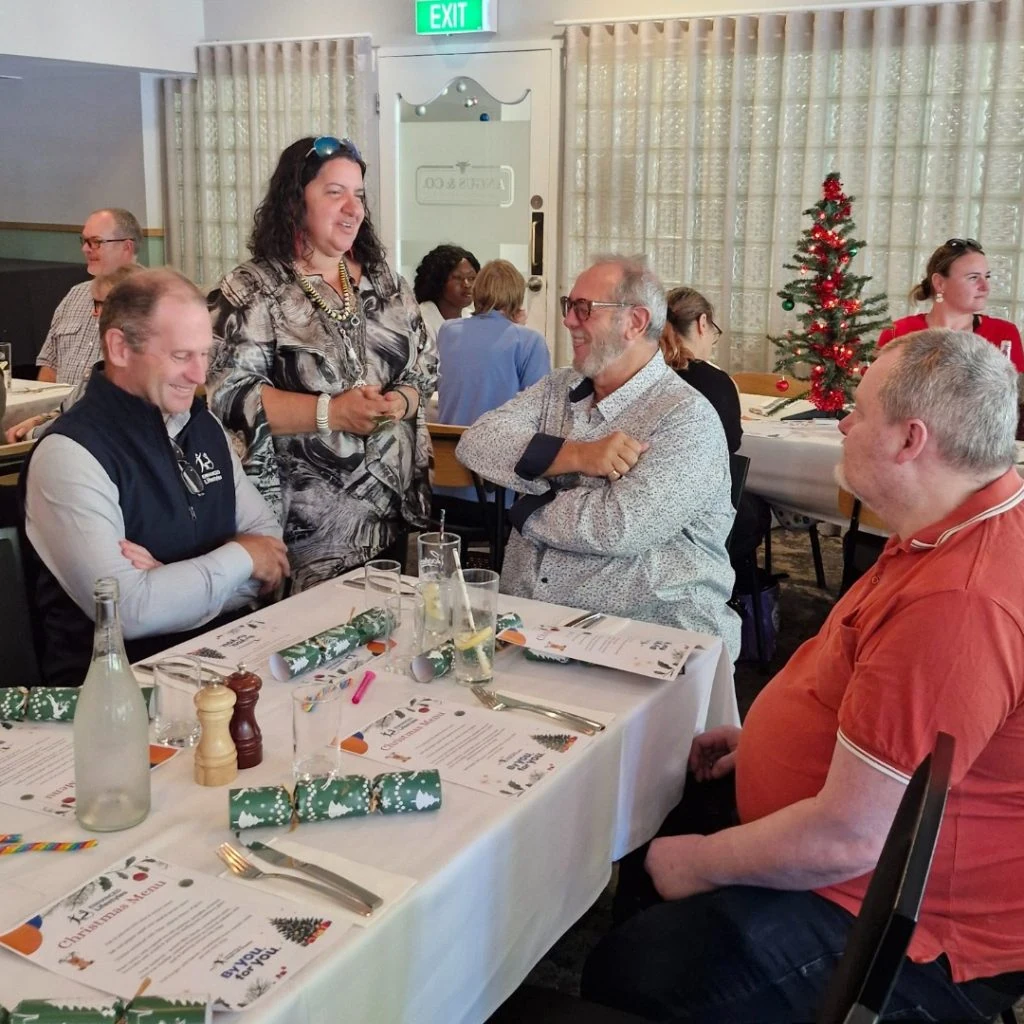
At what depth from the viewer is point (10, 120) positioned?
8.66m

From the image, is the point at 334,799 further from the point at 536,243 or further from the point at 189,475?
the point at 536,243

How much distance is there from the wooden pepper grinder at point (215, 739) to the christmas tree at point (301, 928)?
1.09ft

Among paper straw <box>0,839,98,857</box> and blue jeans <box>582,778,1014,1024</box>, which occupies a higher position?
paper straw <box>0,839,98,857</box>

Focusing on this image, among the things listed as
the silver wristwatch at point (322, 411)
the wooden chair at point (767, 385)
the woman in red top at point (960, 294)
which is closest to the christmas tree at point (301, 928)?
the silver wristwatch at point (322, 411)

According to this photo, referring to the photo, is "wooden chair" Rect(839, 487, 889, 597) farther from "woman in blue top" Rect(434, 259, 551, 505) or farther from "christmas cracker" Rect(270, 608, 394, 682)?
"christmas cracker" Rect(270, 608, 394, 682)

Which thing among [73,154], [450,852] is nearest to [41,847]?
[450,852]

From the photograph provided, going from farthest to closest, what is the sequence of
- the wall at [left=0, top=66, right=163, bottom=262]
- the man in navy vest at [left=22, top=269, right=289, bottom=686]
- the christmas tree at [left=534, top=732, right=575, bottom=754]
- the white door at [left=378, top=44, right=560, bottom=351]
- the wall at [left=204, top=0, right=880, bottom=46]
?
the wall at [left=0, top=66, right=163, bottom=262]
the white door at [left=378, top=44, right=560, bottom=351]
the wall at [left=204, top=0, right=880, bottom=46]
the man in navy vest at [left=22, top=269, right=289, bottom=686]
the christmas tree at [left=534, top=732, right=575, bottom=754]

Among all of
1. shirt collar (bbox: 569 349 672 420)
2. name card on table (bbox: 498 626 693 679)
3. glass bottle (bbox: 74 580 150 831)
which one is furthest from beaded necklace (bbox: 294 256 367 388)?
glass bottle (bbox: 74 580 150 831)

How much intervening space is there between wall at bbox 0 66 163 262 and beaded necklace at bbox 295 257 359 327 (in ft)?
19.4

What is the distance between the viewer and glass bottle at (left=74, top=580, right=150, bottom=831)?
1333mm

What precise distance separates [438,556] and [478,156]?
5.65 meters

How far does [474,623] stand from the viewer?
1.87 meters

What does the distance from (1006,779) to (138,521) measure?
1.53 metres

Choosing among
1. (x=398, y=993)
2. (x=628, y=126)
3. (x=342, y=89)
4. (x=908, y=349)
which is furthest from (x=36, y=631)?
(x=342, y=89)
